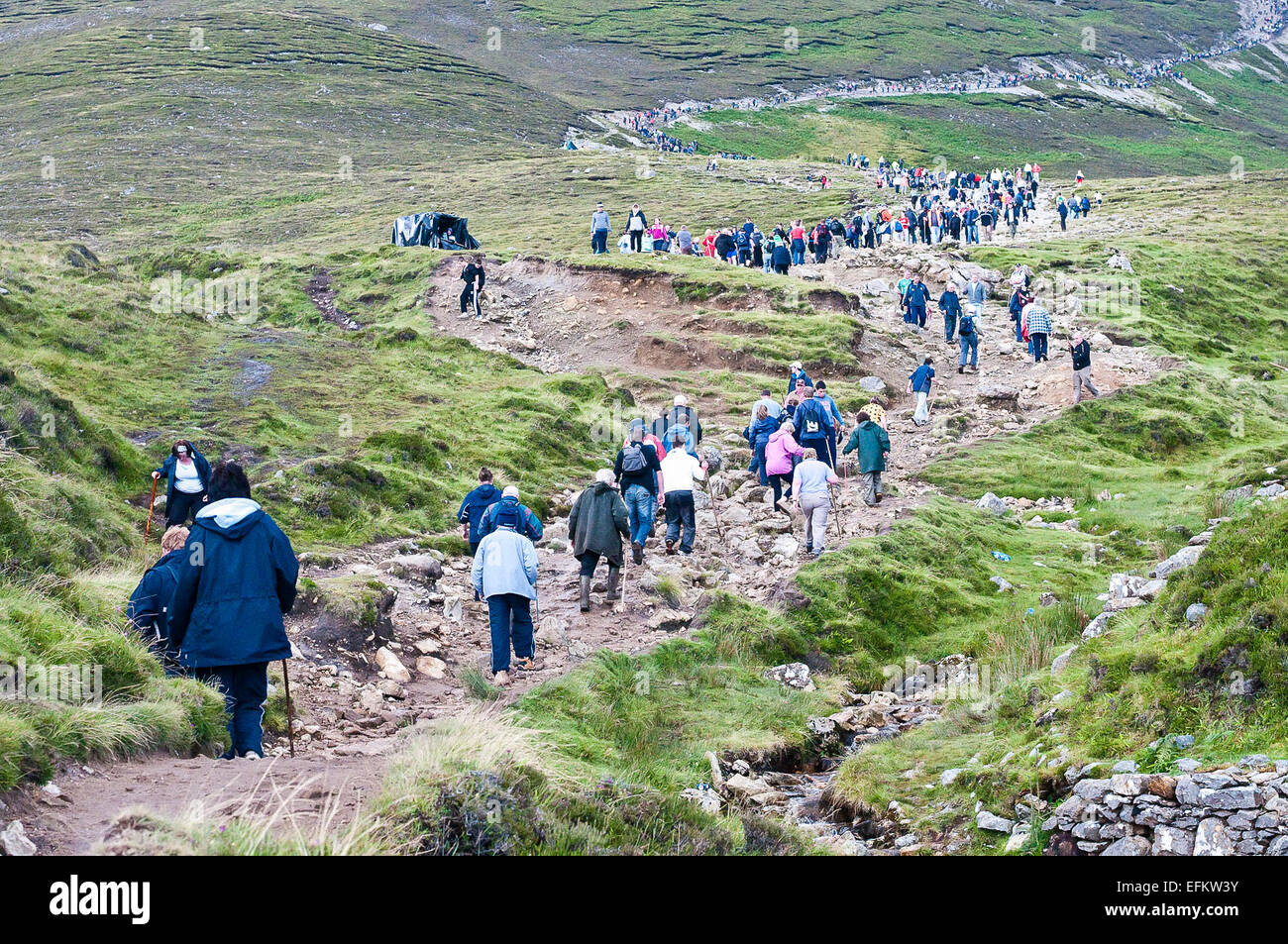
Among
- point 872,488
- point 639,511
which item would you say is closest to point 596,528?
point 639,511

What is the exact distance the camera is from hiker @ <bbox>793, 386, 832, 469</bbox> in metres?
17.9

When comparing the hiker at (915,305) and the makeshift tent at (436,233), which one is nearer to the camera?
the hiker at (915,305)

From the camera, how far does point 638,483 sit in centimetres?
1523

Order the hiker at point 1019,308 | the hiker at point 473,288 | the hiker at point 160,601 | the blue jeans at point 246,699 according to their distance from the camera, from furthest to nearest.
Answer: the hiker at point 473,288
the hiker at point 1019,308
the hiker at point 160,601
the blue jeans at point 246,699

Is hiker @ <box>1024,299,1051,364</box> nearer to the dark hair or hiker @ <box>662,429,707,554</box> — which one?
hiker @ <box>662,429,707,554</box>

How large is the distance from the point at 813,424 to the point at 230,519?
11832mm

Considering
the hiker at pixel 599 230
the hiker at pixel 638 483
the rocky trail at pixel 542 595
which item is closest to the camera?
the rocky trail at pixel 542 595

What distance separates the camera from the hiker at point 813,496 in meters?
15.6

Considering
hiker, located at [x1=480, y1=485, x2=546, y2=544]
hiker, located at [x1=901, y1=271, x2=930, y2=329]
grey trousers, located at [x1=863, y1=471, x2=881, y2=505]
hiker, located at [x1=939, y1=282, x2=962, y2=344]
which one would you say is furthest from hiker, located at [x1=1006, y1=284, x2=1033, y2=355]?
hiker, located at [x1=480, y1=485, x2=546, y2=544]

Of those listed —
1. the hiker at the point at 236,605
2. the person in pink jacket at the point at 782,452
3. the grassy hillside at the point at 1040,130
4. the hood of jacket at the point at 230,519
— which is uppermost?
the grassy hillside at the point at 1040,130

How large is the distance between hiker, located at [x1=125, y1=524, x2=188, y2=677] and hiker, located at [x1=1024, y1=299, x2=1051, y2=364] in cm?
2380

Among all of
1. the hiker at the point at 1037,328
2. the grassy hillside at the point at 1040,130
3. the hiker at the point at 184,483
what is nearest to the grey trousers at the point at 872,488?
the hiker at the point at 184,483

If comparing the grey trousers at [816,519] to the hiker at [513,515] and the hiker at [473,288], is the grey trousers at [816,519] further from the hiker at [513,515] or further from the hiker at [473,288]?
the hiker at [473,288]
